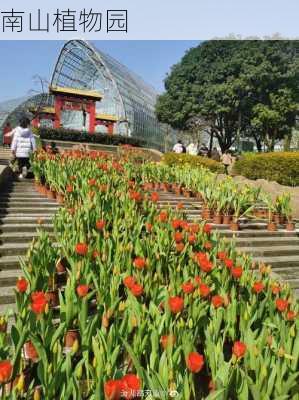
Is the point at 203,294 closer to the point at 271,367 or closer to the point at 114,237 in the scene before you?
the point at 271,367

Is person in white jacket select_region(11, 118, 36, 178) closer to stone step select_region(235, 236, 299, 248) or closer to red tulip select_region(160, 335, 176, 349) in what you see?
stone step select_region(235, 236, 299, 248)

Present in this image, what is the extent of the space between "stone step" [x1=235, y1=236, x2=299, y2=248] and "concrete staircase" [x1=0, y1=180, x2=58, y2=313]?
3.14 m

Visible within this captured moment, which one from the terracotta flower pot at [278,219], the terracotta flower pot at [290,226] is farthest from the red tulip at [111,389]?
the terracotta flower pot at [278,219]

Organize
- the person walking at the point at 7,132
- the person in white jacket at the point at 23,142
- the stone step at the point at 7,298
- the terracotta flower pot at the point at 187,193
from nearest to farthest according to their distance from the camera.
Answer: the stone step at the point at 7,298
the person in white jacket at the point at 23,142
the terracotta flower pot at the point at 187,193
the person walking at the point at 7,132

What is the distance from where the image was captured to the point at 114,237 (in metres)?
4.30

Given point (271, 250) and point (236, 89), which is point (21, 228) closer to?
point (271, 250)

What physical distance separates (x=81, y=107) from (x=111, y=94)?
21.0 m

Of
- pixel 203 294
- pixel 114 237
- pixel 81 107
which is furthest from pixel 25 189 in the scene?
pixel 81 107

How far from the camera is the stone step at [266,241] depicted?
6.95m

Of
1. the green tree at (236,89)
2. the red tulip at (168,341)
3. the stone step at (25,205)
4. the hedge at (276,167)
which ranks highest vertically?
the green tree at (236,89)

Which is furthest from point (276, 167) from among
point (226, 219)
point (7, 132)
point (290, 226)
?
point (7, 132)

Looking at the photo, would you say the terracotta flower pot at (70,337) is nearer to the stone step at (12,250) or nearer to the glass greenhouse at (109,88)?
the stone step at (12,250)

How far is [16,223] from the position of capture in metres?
6.62

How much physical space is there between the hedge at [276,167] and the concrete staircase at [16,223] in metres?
9.76
